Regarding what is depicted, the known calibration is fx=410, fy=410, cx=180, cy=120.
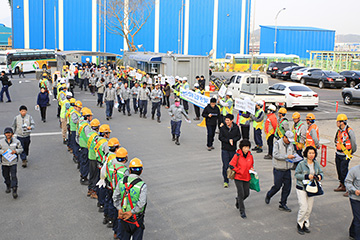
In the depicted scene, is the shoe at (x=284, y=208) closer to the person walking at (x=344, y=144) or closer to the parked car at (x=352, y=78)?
the person walking at (x=344, y=144)

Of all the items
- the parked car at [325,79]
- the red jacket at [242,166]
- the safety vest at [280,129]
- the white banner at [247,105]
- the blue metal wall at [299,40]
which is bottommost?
the red jacket at [242,166]

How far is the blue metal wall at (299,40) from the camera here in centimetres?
6519

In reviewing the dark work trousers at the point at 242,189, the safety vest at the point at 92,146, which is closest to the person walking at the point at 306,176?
the dark work trousers at the point at 242,189

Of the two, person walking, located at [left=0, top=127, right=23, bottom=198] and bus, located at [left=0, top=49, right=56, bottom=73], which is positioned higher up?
bus, located at [left=0, top=49, right=56, bottom=73]

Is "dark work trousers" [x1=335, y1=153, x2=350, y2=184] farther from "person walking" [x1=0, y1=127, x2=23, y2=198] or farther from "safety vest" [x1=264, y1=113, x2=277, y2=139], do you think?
"person walking" [x1=0, y1=127, x2=23, y2=198]

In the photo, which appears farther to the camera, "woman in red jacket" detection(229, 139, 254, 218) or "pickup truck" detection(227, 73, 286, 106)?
"pickup truck" detection(227, 73, 286, 106)

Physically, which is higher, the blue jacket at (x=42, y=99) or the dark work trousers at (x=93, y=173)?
the blue jacket at (x=42, y=99)

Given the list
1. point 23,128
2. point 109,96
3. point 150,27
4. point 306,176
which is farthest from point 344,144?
point 150,27

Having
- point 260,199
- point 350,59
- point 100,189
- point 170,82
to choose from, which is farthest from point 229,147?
point 350,59

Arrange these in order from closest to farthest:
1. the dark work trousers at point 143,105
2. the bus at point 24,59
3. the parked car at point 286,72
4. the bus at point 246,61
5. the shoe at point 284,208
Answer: the shoe at point 284,208, the dark work trousers at point 143,105, the parked car at point 286,72, the bus at point 24,59, the bus at point 246,61

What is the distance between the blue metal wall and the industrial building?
700 centimetres

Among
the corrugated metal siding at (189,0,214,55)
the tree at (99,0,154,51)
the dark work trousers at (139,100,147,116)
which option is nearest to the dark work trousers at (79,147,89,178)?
the dark work trousers at (139,100,147,116)

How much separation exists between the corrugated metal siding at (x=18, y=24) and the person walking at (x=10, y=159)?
4877 centimetres

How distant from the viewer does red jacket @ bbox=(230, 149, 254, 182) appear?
7.67 m
